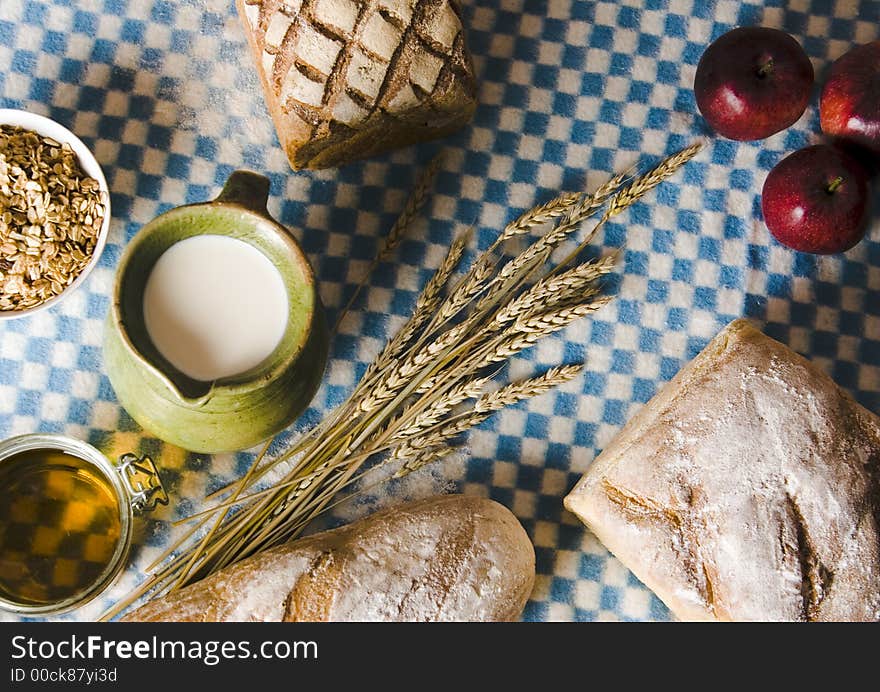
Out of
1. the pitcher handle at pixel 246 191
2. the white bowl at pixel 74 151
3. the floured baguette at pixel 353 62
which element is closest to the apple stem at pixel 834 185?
the floured baguette at pixel 353 62

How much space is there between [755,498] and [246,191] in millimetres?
776

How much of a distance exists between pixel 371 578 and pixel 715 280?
716 millimetres

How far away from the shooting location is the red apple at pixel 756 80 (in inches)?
49.9

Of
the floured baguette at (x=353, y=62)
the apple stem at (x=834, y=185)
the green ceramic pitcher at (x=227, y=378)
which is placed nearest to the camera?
the green ceramic pitcher at (x=227, y=378)

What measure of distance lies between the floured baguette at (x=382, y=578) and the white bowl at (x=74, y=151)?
45 cm

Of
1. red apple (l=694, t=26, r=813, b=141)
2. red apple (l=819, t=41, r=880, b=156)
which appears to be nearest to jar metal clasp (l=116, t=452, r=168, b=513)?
red apple (l=694, t=26, r=813, b=141)

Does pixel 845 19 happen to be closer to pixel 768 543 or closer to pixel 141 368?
pixel 768 543

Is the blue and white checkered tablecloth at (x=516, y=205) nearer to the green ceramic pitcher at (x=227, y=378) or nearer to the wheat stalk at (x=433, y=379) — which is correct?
the wheat stalk at (x=433, y=379)

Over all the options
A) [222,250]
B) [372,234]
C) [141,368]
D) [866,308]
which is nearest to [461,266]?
[372,234]

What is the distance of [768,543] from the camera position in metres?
1.14

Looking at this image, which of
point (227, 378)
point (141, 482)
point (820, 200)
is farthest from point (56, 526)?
point (820, 200)

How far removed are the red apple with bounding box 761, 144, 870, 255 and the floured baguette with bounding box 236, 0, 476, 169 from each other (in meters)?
0.51

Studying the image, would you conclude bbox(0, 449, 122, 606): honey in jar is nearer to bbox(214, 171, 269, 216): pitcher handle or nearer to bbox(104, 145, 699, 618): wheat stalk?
bbox(104, 145, 699, 618): wheat stalk

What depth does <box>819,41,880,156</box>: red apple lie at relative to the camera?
1.29 metres
